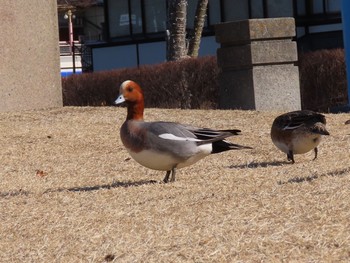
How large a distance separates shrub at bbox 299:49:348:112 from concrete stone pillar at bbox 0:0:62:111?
17.0ft

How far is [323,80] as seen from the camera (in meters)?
17.8

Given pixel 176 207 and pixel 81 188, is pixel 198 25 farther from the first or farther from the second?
pixel 176 207

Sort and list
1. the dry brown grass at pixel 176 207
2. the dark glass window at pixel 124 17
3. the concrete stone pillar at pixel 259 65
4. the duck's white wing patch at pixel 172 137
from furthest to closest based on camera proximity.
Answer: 1. the dark glass window at pixel 124 17
2. the concrete stone pillar at pixel 259 65
3. the duck's white wing patch at pixel 172 137
4. the dry brown grass at pixel 176 207

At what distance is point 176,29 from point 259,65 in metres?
6.29

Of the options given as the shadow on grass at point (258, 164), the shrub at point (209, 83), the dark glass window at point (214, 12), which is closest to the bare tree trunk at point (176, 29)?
the shrub at point (209, 83)

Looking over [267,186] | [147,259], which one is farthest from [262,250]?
[267,186]

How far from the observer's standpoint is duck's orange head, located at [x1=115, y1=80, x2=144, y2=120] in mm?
7637

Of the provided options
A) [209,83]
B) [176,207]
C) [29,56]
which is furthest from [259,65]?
[176,207]

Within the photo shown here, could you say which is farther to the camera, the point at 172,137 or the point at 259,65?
the point at 259,65

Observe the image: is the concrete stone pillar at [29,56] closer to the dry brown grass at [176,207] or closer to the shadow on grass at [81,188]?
the dry brown grass at [176,207]

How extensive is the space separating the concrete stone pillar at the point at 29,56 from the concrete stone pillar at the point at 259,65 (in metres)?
2.48

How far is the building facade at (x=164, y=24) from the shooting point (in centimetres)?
2648

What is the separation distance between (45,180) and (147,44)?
71.3 ft

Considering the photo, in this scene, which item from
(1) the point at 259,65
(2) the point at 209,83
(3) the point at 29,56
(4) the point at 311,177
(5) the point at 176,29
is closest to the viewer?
(4) the point at 311,177
